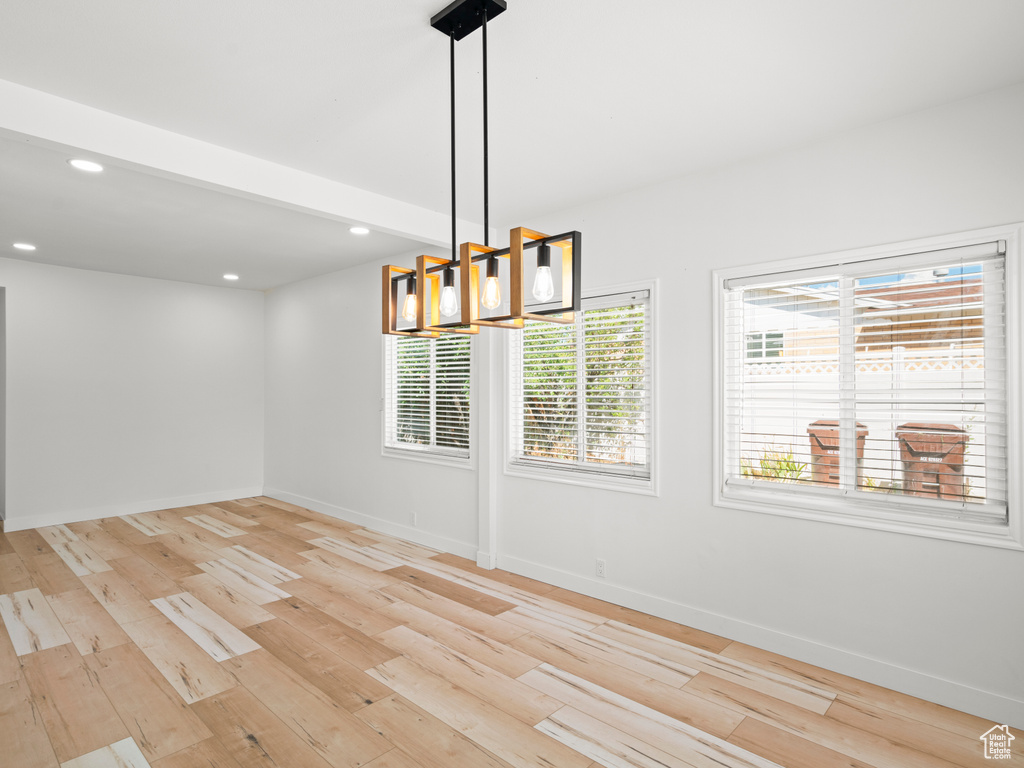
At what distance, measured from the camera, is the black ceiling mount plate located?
1877 millimetres

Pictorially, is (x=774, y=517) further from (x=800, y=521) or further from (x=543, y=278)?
(x=543, y=278)

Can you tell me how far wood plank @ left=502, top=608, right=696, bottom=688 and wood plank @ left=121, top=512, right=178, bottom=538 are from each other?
3.92 meters

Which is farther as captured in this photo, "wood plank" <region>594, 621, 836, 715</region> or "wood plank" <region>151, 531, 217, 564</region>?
"wood plank" <region>151, 531, 217, 564</region>

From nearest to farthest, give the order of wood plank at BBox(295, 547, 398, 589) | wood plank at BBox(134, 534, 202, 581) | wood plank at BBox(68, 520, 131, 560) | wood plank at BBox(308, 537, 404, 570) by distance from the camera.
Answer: wood plank at BBox(295, 547, 398, 589) < wood plank at BBox(134, 534, 202, 581) < wood plank at BBox(308, 537, 404, 570) < wood plank at BBox(68, 520, 131, 560)

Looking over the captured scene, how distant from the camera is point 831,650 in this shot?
2863 mm

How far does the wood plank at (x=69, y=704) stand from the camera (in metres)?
2.32

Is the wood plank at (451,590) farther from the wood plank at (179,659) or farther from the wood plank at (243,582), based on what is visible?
the wood plank at (179,659)

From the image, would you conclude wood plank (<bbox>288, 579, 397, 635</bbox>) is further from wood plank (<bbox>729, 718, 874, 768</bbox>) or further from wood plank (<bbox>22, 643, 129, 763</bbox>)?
wood plank (<bbox>729, 718, 874, 768</bbox>)

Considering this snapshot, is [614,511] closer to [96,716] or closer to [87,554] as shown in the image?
[96,716]

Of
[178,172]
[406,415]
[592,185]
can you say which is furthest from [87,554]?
[592,185]

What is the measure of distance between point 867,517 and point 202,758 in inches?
121

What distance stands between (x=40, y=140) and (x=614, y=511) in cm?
353

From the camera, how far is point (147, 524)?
5871mm

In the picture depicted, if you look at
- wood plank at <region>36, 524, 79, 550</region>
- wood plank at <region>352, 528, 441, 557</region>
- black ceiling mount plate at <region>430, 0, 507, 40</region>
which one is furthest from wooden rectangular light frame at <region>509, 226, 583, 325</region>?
wood plank at <region>36, 524, 79, 550</region>
